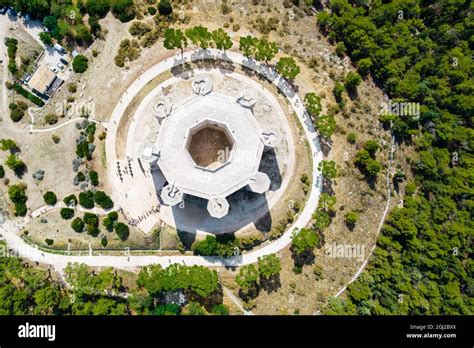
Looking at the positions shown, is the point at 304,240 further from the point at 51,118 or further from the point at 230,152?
the point at 51,118

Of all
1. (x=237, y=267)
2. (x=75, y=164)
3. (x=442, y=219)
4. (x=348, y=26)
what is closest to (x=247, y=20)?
(x=348, y=26)

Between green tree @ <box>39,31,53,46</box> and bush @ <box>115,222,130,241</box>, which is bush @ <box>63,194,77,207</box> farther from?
green tree @ <box>39,31,53,46</box>

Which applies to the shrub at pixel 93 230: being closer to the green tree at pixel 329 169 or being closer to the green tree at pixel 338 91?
the green tree at pixel 329 169

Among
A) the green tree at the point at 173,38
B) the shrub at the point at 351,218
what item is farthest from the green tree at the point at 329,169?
the green tree at the point at 173,38

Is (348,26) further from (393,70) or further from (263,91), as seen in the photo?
(263,91)

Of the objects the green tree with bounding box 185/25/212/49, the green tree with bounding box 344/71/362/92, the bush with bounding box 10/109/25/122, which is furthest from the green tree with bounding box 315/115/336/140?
the bush with bounding box 10/109/25/122

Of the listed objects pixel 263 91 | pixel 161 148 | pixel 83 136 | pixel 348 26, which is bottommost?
pixel 161 148
